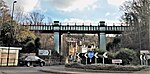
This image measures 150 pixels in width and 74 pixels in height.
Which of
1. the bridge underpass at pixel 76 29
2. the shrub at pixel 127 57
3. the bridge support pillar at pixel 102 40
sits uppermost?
the bridge underpass at pixel 76 29

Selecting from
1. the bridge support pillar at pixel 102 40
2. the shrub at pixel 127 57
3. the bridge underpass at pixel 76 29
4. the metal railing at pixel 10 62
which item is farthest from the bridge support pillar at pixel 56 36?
the shrub at pixel 127 57

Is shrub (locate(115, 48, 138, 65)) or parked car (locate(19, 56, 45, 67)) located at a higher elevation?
shrub (locate(115, 48, 138, 65))

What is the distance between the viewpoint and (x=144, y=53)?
32.4 m

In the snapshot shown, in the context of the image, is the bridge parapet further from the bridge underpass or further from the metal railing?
the metal railing

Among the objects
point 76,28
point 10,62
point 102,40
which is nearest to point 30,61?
point 10,62

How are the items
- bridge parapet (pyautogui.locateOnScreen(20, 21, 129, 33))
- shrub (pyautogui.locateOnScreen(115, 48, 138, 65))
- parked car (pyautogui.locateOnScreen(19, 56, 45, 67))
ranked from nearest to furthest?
1. shrub (pyautogui.locateOnScreen(115, 48, 138, 65))
2. parked car (pyautogui.locateOnScreen(19, 56, 45, 67))
3. bridge parapet (pyautogui.locateOnScreen(20, 21, 129, 33))

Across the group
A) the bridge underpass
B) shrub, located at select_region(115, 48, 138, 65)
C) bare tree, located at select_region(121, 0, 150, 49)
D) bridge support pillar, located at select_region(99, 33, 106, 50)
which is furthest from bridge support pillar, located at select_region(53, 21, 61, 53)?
shrub, located at select_region(115, 48, 138, 65)

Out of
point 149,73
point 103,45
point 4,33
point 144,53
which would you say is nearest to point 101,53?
point 144,53

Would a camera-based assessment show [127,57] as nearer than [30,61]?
Yes

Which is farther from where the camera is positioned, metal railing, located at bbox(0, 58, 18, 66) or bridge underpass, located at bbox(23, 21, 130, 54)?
bridge underpass, located at bbox(23, 21, 130, 54)

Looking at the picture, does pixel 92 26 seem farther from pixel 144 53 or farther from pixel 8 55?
pixel 144 53

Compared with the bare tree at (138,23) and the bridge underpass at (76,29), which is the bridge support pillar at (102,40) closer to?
the bridge underpass at (76,29)

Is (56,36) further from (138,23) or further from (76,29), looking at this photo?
(138,23)

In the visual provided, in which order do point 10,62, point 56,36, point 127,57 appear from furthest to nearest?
point 56,36, point 10,62, point 127,57
